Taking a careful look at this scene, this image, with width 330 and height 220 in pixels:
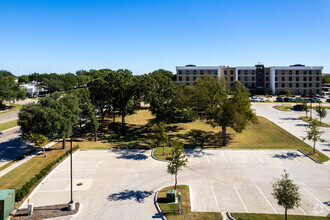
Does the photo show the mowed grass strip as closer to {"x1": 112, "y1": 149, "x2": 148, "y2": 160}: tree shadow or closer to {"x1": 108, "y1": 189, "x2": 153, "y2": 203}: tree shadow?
{"x1": 112, "y1": 149, "x2": 148, "y2": 160}: tree shadow

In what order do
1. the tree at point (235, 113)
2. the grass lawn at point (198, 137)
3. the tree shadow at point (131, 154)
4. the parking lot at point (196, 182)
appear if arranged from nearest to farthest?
the parking lot at point (196, 182) < the tree shadow at point (131, 154) < the tree at point (235, 113) < the grass lawn at point (198, 137)

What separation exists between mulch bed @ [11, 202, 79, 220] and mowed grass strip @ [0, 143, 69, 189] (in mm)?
5281

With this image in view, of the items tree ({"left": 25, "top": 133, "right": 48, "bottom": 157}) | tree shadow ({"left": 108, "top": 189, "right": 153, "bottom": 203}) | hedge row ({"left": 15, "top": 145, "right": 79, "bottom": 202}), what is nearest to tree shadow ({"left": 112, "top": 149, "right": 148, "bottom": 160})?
hedge row ({"left": 15, "top": 145, "right": 79, "bottom": 202})

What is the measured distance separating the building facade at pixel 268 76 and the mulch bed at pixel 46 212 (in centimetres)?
8816

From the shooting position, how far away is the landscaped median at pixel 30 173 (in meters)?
22.1

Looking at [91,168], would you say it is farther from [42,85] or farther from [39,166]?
[42,85]

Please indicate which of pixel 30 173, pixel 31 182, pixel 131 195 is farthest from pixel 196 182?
pixel 30 173

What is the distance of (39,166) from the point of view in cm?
2823

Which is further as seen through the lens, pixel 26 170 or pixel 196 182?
pixel 26 170

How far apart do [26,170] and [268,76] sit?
335 ft

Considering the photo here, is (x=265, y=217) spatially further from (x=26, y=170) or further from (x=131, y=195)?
(x=26, y=170)

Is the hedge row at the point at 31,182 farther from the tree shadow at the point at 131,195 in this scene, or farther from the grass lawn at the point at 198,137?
the grass lawn at the point at 198,137

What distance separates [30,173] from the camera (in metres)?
26.2

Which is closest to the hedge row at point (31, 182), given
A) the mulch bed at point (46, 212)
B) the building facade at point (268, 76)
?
the mulch bed at point (46, 212)
